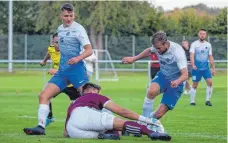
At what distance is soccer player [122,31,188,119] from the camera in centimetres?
1200

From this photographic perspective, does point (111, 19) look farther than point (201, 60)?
Yes

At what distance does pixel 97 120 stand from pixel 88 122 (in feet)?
0.47

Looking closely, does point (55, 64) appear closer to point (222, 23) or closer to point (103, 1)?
point (103, 1)

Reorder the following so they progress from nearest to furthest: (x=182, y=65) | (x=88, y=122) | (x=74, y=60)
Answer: (x=88, y=122), (x=74, y=60), (x=182, y=65)

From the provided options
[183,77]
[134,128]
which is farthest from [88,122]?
[183,77]

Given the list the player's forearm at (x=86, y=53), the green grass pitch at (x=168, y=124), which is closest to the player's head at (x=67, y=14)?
the player's forearm at (x=86, y=53)

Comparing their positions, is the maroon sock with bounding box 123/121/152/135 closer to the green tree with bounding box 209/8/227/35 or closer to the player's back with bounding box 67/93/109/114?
the player's back with bounding box 67/93/109/114

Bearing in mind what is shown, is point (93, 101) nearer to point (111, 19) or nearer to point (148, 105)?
point (148, 105)

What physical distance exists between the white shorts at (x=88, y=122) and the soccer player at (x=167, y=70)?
4.32ft

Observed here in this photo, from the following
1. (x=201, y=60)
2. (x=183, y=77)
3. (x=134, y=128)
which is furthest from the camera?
(x=201, y=60)

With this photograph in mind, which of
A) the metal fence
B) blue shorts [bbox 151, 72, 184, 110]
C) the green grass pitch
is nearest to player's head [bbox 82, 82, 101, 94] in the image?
the green grass pitch

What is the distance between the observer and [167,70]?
1256cm

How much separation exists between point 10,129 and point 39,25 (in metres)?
52.9

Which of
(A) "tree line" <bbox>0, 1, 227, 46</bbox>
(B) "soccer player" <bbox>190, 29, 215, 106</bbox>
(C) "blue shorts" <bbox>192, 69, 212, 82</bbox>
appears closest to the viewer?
(B) "soccer player" <bbox>190, 29, 215, 106</bbox>
